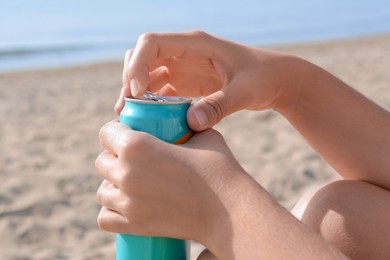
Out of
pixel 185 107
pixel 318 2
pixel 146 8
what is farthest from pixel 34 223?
pixel 318 2

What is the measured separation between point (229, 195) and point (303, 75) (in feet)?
1.75

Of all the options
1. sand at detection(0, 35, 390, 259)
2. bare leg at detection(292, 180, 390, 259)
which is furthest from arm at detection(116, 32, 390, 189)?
sand at detection(0, 35, 390, 259)

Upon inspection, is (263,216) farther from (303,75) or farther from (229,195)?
(303,75)

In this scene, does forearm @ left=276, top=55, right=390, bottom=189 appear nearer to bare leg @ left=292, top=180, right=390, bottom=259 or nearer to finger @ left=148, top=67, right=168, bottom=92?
bare leg @ left=292, top=180, right=390, bottom=259

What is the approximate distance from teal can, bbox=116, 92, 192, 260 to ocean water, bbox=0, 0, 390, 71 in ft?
27.8

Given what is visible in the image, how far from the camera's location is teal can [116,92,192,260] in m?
1.04

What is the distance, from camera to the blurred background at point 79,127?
256 cm

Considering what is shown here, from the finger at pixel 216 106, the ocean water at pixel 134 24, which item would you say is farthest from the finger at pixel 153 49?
the ocean water at pixel 134 24

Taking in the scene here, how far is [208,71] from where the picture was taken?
140cm

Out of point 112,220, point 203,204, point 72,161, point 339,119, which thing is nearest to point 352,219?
point 339,119

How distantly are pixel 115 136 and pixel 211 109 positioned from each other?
202mm

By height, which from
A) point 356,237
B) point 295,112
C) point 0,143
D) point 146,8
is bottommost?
point 146,8

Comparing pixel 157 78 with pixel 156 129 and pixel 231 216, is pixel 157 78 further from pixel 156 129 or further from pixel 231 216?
pixel 231 216

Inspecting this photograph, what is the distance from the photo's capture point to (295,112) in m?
1.44
